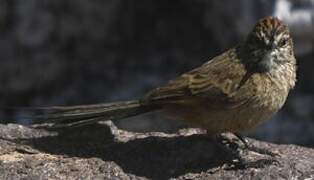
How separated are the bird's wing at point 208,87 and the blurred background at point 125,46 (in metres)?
2.63

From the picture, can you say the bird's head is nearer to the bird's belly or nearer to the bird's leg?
the bird's belly

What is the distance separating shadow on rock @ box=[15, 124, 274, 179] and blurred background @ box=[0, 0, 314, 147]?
8.45 ft

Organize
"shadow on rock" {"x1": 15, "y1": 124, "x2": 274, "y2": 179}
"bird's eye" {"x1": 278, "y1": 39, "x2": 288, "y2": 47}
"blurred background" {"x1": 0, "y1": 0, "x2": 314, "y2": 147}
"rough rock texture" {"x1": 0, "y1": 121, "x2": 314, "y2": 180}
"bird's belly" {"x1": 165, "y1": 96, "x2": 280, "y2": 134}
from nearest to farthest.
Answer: "rough rock texture" {"x1": 0, "y1": 121, "x2": 314, "y2": 180} → "shadow on rock" {"x1": 15, "y1": 124, "x2": 274, "y2": 179} → "bird's belly" {"x1": 165, "y1": 96, "x2": 280, "y2": 134} → "bird's eye" {"x1": 278, "y1": 39, "x2": 288, "y2": 47} → "blurred background" {"x1": 0, "y1": 0, "x2": 314, "y2": 147}

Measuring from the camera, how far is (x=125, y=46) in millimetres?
11164

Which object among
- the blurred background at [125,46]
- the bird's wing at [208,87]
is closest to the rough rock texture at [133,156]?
the bird's wing at [208,87]

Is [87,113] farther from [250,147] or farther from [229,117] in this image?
[250,147]

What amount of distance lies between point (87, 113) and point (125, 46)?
394cm

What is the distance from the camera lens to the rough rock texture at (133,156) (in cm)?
682

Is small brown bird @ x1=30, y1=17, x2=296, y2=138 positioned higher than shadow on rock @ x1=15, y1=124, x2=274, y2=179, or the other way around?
small brown bird @ x1=30, y1=17, x2=296, y2=138

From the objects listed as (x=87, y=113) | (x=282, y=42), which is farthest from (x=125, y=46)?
(x=282, y=42)

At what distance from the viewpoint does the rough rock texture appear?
682 cm

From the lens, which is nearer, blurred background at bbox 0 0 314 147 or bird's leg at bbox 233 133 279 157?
bird's leg at bbox 233 133 279 157

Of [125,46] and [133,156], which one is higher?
[125,46]

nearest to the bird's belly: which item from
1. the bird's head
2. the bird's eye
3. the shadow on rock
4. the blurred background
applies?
the shadow on rock
